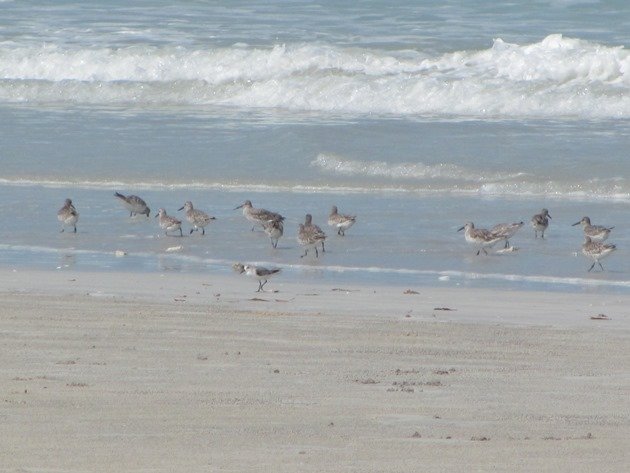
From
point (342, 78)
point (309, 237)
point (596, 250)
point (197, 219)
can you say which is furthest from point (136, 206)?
point (342, 78)

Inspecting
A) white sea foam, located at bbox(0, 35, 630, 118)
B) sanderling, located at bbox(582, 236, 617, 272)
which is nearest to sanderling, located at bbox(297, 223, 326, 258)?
sanderling, located at bbox(582, 236, 617, 272)

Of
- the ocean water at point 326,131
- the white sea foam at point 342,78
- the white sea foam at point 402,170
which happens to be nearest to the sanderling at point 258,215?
the ocean water at point 326,131

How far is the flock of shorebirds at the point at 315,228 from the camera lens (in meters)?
11.6

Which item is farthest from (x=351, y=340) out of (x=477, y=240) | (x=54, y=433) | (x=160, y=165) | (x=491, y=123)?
(x=491, y=123)

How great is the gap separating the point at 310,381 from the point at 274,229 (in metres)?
6.13

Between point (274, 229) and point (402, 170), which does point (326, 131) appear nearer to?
point (402, 170)

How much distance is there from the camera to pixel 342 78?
2425 cm

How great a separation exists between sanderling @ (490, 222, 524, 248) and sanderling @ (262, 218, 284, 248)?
2046 mm

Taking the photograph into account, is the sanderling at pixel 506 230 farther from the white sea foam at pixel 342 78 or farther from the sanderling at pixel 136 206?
the white sea foam at pixel 342 78

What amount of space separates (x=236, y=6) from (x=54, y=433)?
1108 inches

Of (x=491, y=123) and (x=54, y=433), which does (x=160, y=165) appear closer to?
(x=491, y=123)

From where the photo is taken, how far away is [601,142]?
60.4 feet

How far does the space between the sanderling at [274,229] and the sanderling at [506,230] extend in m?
2.05

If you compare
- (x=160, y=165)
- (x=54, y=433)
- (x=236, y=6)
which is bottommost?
(x=54, y=433)
